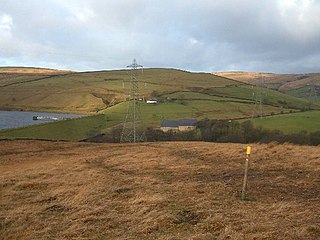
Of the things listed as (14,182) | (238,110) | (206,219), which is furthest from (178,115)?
(206,219)

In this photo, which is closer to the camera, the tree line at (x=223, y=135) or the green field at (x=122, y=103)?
the tree line at (x=223, y=135)

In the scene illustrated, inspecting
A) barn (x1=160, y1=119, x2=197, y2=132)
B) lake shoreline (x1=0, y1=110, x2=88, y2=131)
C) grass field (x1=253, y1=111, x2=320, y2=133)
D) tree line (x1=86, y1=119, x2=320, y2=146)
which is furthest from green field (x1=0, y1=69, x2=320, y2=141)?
lake shoreline (x1=0, y1=110, x2=88, y2=131)

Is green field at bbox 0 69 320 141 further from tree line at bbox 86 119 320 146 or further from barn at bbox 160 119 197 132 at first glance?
tree line at bbox 86 119 320 146

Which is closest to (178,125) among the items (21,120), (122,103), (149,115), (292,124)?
(292,124)

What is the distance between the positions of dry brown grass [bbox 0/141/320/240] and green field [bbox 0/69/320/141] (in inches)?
1538

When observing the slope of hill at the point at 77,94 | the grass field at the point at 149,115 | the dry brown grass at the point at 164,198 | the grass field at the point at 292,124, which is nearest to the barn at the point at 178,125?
the grass field at the point at 149,115

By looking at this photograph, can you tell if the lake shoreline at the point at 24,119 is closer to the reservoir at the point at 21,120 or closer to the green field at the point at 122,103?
the reservoir at the point at 21,120

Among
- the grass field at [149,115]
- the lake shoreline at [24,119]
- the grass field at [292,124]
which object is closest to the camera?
the grass field at [149,115]

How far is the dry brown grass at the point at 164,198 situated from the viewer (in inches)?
408

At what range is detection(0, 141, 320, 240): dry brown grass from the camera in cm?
1035

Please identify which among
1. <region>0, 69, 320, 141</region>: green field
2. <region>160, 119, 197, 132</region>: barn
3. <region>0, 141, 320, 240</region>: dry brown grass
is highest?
<region>0, 69, 320, 141</region>: green field

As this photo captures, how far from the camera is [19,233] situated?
36.2 ft

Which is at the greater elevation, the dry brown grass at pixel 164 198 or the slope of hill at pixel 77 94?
the slope of hill at pixel 77 94

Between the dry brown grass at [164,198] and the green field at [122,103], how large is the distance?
39.1m
